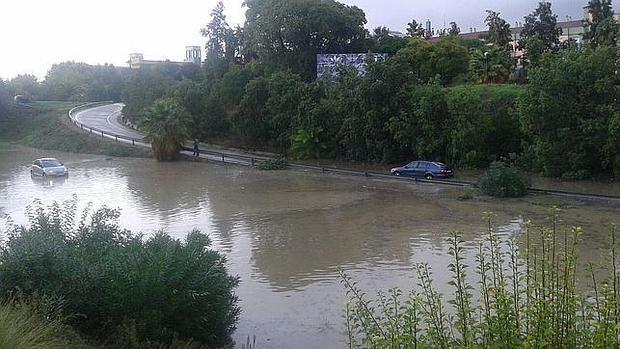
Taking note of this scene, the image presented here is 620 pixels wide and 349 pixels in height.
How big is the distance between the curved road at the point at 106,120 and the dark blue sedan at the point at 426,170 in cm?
2931

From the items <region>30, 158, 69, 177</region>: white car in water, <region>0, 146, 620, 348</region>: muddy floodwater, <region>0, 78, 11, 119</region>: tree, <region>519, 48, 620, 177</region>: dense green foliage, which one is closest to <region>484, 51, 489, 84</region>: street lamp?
<region>519, 48, 620, 177</region>: dense green foliage

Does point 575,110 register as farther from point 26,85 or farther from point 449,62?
point 26,85

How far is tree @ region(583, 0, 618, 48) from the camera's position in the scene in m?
42.5

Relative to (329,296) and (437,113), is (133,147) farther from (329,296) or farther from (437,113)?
(329,296)

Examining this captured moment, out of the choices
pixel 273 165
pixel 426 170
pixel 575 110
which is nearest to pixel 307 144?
pixel 273 165

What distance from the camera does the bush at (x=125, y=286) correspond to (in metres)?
10.9

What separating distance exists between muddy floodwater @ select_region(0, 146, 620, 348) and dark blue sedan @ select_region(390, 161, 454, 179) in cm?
167

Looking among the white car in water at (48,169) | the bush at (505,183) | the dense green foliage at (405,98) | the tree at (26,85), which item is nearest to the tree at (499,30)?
the dense green foliage at (405,98)

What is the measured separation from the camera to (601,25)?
4325cm

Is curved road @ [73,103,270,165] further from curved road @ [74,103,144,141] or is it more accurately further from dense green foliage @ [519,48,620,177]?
dense green foliage @ [519,48,620,177]

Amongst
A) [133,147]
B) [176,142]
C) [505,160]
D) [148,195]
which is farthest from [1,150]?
[505,160]

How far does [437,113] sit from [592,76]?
908cm

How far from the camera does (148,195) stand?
33062mm

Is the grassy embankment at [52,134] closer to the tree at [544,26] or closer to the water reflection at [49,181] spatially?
the water reflection at [49,181]
